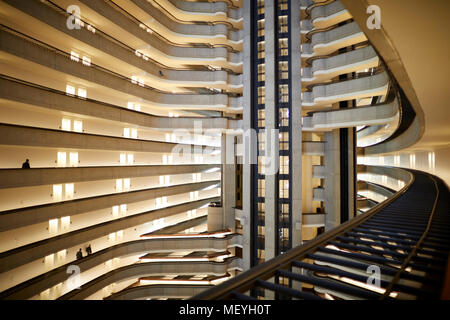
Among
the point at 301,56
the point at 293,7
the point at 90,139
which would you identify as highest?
the point at 293,7

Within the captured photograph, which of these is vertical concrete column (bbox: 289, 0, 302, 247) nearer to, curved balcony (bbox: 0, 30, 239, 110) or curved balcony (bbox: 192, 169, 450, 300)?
curved balcony (bbox: 0, 30, 239, 110)

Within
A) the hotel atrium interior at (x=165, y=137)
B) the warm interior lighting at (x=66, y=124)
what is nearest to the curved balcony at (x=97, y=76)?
the hotel atrium interior at (x=165, y=137)

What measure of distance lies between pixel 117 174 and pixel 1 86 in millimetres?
8616

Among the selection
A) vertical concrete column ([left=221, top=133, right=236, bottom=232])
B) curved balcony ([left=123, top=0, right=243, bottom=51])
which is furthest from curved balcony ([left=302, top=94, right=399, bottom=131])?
curved balcony ([left=123, top=0, right=243, bottom=51])

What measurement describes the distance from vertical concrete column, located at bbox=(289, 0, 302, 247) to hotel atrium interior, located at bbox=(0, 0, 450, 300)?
8cm

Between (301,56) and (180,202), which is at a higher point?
(301,56)

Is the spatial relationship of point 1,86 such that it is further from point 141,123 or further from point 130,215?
point 130,215

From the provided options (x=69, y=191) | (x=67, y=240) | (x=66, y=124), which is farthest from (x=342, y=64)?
(x=67, y=240)

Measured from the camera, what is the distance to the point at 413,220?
5.21 m

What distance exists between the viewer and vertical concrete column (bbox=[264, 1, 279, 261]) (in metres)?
19.1

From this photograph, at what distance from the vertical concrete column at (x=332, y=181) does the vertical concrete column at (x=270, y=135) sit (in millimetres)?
4429

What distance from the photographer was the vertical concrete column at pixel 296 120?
19125 millimetres

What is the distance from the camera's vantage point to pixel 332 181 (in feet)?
67.3
